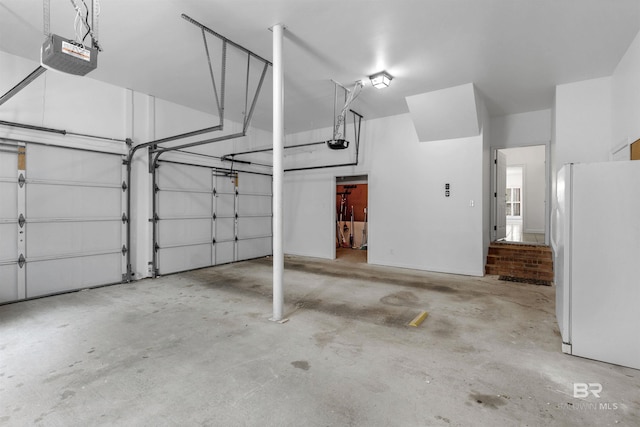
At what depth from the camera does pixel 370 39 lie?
3682 mm

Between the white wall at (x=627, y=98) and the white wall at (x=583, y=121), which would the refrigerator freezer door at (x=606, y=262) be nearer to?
the white wall at (x=627, y=98)

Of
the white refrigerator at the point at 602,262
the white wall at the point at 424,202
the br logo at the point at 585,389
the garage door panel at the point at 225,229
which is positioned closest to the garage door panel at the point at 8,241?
the garage door panel at the point at 225,229

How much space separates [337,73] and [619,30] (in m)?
3.42

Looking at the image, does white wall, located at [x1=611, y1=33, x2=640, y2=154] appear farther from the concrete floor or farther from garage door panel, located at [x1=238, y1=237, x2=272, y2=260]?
garage door panel, located at [x1=238, y1=237, x2=272, y2=260]

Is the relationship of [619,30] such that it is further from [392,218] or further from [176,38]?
[176,38]

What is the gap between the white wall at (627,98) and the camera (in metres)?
3.57

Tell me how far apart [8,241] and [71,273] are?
0.90 m

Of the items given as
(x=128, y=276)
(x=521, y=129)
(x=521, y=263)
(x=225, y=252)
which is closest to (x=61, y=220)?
(x=128, y=276)

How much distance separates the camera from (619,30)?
343cm

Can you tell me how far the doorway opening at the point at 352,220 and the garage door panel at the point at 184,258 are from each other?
3.70 meters

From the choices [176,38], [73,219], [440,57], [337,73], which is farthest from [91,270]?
[440,57]

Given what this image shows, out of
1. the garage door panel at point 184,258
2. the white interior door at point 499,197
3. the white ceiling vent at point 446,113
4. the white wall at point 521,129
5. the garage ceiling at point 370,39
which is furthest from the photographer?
the white interior door at point 499,197

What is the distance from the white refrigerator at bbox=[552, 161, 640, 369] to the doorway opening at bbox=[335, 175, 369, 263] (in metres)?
6.00

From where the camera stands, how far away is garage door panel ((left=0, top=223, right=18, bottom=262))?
406 cm
